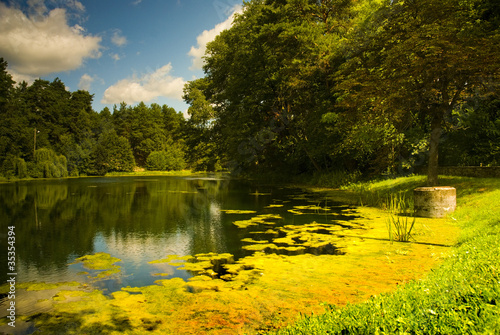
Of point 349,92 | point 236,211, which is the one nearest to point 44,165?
point 236,211

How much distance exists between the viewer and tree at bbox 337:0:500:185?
11.0m

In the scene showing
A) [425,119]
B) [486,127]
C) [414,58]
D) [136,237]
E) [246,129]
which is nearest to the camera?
[136,237]

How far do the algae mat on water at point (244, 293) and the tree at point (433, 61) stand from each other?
22.1ft

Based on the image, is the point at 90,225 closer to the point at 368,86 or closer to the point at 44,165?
the point at 368,86

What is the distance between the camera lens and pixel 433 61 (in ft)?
37.9

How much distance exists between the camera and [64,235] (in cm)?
984

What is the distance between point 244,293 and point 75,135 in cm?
6820

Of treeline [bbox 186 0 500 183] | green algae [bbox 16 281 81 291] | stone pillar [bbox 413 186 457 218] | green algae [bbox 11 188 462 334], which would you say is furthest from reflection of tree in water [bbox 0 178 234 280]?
treeline [bbox 186 0 500 183]

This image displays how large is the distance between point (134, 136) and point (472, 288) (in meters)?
82.0

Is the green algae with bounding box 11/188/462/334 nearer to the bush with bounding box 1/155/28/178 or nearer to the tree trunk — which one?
the tree trunk

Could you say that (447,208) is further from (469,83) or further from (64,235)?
(64,235)

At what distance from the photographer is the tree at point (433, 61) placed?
11.0m

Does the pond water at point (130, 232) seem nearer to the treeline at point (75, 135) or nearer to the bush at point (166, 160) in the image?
the treeline at point (75, 135)

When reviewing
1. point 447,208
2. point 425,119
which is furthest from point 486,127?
point 447,208
